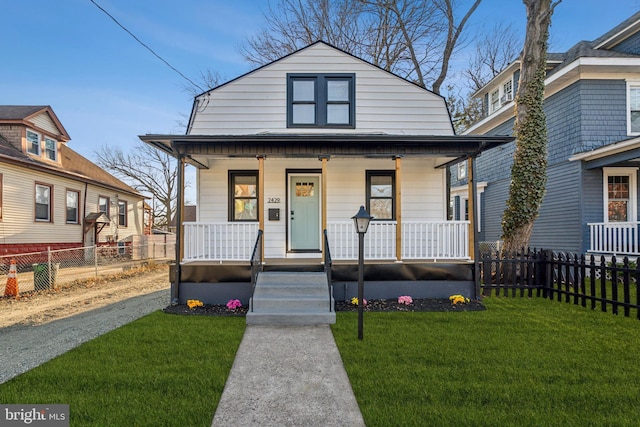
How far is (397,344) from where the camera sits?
446cm

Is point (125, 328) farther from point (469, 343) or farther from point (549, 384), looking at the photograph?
point (549, 384)

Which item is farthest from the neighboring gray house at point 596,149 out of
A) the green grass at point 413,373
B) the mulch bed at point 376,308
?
the mulch bed at point 376,308

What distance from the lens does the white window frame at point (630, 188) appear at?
10.3 m

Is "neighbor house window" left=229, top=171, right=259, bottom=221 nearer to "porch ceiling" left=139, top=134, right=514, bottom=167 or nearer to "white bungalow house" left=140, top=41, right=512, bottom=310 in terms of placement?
"white bungalow house" left=140, top=41, right=512, bottom=310

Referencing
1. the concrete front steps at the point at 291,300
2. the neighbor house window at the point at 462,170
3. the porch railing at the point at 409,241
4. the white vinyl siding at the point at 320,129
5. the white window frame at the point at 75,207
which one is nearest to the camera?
the concrete front steps at the point at 291,300

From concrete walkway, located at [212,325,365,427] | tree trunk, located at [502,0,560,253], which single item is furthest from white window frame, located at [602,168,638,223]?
concrete walkway, located at [212,325,365,427]

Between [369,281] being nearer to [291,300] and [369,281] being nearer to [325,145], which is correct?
[291,300]

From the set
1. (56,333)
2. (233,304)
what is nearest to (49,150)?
(56,333)

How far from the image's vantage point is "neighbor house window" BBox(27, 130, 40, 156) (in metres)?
13.8

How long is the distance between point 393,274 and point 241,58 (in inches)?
629

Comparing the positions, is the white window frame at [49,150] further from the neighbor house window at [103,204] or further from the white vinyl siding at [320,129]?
the white vinyl siding at [320,129]

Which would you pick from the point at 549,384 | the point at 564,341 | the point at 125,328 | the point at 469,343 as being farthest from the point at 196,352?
the point at 564,341

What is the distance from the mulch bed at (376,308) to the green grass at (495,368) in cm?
56

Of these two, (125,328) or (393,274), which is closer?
(125,328)
